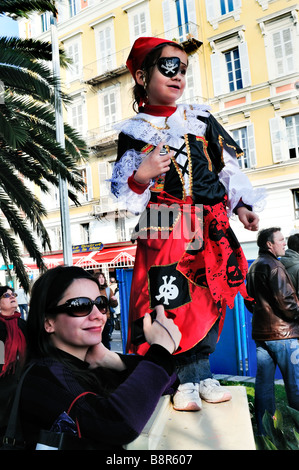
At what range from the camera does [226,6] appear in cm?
1667

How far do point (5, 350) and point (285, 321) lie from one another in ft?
6.53

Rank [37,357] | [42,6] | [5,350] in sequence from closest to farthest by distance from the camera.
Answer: [37,357]
[5,350]
[42,6]

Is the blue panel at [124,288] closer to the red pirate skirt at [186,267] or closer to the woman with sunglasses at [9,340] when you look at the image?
the woman with sunglasses at [9,340]

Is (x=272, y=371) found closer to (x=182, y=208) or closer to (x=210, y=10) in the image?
(x=182, y=208)

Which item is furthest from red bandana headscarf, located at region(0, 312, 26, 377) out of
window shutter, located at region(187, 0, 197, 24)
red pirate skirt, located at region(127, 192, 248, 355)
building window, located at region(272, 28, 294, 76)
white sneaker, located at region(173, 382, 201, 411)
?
window shutter, located at region(187, 0, 197, 24)

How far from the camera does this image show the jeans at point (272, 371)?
3104 mm

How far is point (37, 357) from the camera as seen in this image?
1310mm

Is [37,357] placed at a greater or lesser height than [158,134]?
lesser

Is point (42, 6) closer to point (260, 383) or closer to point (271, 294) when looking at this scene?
point (271, 294)

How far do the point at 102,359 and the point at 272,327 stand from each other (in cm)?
211

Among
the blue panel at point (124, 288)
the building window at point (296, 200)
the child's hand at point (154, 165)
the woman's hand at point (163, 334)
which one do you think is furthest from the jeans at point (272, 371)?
the building window at point (296, 200)

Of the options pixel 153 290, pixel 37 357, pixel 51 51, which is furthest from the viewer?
pixel 51 51

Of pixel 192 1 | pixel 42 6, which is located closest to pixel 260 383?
pixel 42 6

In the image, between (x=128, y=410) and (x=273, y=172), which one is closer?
(x=128, y=410)
